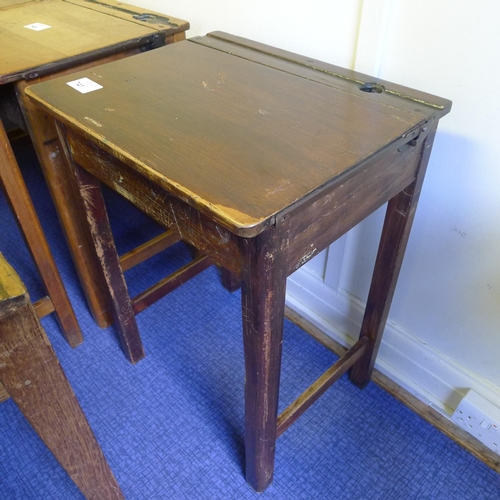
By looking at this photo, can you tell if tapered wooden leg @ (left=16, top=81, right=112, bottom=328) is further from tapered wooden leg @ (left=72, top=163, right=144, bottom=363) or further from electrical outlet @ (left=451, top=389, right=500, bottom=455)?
electrical outlet @ (left=451, top=389, right=500, bottom=455)

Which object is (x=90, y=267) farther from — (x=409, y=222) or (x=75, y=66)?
(x=409, y=222)

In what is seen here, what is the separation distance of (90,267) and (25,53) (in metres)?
0.56

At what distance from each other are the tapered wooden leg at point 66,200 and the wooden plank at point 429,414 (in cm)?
64

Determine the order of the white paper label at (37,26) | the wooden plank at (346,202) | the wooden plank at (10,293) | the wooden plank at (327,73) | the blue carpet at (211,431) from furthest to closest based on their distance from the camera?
the white paper label at (37,26) < the blue carpet at (211,431) < the wooden plank at (327,73) < the wooden plank at (346,202) < the wooden plank at (10,293)

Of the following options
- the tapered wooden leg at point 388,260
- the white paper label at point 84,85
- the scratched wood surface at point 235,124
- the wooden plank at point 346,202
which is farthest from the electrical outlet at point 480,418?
the white paper label at point 84,85

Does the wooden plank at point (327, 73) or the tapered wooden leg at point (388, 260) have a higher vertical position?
the wooden plank at point (327, 73)

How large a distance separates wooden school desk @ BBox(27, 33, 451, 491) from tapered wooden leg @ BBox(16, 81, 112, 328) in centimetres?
18

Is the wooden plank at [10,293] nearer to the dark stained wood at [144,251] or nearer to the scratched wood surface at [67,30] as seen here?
the scratched wood surface at [67,30]

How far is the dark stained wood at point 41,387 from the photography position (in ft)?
1.92

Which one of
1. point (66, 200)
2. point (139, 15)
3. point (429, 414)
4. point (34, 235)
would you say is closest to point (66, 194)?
point (66, 200)

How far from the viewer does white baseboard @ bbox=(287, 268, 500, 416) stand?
1.15 metres

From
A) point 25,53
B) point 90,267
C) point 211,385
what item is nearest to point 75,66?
point 25,53

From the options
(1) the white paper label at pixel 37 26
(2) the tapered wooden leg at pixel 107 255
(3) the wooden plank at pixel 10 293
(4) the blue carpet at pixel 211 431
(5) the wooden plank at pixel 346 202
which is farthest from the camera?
(1) the white paper label at pixel 37 26

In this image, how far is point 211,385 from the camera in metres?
1.30
